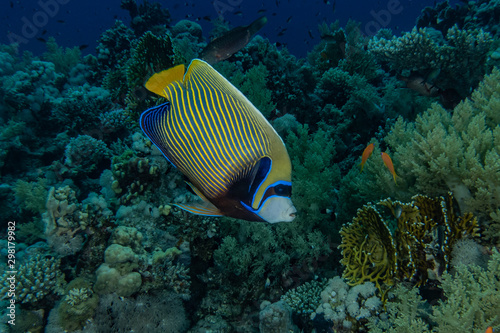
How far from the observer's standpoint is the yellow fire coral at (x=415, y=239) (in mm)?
2234

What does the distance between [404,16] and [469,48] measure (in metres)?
101

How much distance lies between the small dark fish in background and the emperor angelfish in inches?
140

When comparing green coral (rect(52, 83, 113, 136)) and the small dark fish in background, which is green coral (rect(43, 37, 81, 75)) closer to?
green coral (rect(52, 83, 113, 136))

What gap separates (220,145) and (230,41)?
3948mm

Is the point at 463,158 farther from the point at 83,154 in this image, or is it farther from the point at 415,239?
the point at 83,154

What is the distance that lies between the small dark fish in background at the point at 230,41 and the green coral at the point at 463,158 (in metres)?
3.04

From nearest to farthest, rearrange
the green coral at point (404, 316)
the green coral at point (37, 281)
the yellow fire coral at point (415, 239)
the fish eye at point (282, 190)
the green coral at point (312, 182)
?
the fish eye at point (282, 190) → the green coral at point (404, 316) → the yellow fire coral at point (415, 239) → the green coral at point (37, 281) → the green coral at point (312, 182)

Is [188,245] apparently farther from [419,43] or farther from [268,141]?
[419,43]

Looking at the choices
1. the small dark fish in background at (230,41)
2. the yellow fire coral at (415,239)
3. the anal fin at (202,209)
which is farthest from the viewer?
the small dark fish in background at (230,41)

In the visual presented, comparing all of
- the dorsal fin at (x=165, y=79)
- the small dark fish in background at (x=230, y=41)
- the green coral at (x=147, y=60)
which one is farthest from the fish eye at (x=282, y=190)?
the green coral at (x=147, y=60)

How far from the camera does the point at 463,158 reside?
96.5 inches

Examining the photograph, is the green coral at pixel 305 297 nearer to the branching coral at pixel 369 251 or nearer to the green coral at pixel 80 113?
the branching coral at pixel 369 251

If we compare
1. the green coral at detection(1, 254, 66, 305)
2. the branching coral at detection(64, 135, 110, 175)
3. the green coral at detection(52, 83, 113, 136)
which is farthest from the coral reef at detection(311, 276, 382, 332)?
the green coral at detection(52, 83, 113, 136)

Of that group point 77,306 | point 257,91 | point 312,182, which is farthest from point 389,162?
point 77,306
